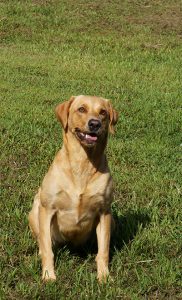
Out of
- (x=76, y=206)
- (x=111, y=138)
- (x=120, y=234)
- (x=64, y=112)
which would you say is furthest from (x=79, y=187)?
(x=111, y=138)

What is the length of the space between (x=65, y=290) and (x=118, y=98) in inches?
264

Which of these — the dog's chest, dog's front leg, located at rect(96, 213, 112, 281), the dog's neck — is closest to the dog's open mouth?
the dog's neck

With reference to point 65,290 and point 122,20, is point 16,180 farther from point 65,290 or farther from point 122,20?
point 122,20

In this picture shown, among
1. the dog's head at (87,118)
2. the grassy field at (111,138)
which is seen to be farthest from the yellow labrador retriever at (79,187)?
the grassy field at (111,138)

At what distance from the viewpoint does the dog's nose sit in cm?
432

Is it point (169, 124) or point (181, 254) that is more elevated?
point (181, 254)

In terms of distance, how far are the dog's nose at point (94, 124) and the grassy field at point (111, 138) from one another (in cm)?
109

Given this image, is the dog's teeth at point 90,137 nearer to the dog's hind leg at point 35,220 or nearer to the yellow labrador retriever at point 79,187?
the yellow labrador retriever at point 79,187

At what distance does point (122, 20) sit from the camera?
1912 cm

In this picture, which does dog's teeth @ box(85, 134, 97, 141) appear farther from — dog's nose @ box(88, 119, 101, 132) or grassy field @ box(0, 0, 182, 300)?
grassy field @ box(0, 0, 182, 300)

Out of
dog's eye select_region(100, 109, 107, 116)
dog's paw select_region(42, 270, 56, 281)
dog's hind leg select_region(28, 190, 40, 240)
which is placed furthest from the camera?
dog's hind leg select_region(28, 190, 40, 240)

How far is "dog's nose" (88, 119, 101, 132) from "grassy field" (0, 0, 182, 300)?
Answer: 3.58 ft

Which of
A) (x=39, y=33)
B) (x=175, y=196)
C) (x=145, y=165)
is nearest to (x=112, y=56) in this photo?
(x=39, y=33)

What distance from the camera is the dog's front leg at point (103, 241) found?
4.44 m
